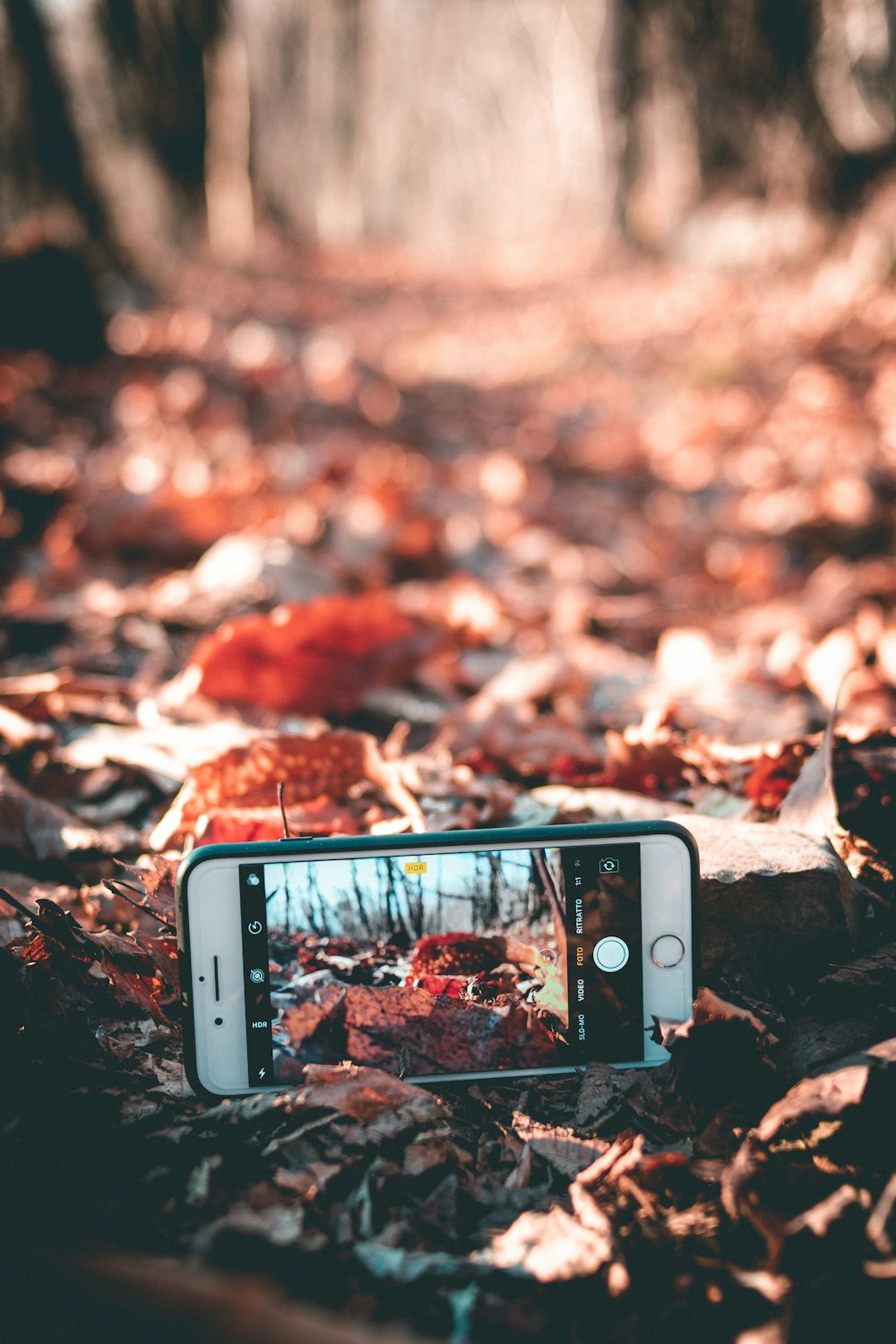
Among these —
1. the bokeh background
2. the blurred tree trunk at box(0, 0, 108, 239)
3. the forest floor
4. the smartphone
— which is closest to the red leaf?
the forest floor

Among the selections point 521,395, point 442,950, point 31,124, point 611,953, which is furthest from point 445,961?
point 31,124

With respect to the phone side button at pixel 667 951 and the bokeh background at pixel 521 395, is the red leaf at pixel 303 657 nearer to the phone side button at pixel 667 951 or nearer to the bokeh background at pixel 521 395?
the bokeh background at pixel 521 395

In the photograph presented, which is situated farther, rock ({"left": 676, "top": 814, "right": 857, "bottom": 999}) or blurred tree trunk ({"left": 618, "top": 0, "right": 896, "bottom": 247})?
blurred tree trunk ({"left": 618, "top": 0, "right": 896, "bottom": 247})

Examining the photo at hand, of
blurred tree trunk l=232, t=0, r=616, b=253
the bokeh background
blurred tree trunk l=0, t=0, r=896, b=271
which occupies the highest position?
blurred tree trunk l=232, t=0, r=616, b=253

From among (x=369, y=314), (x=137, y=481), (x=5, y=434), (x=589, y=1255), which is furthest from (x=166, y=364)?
(x=369, y=314)

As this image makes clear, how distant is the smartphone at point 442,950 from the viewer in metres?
0.94

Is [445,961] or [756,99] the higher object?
[756,99]

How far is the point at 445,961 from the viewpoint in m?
0.98

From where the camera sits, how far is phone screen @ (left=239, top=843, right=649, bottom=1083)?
941 millimetres

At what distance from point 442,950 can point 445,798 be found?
0.35m

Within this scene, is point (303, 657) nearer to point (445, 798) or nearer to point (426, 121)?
point (445, 798)

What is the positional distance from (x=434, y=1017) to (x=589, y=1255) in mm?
285

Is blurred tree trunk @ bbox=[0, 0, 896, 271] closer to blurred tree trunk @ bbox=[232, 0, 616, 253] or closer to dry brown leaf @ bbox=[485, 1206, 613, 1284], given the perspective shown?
blurred tree trunk @ bbox=[232, 0, 616, 253]

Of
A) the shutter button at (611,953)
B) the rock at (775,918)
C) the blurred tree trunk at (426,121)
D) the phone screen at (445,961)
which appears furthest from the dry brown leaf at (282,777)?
the blurred tree trunk at (426,121)
